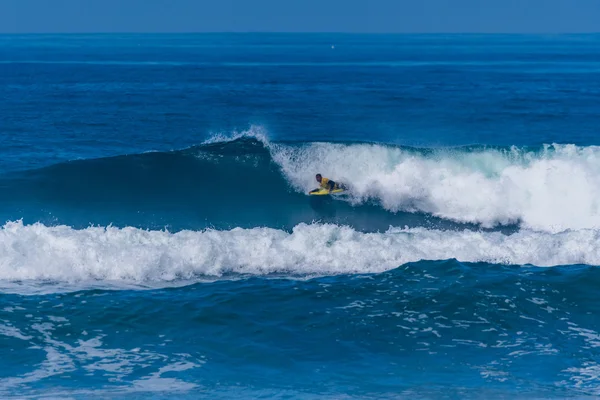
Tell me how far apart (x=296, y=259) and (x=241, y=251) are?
117 centimetres

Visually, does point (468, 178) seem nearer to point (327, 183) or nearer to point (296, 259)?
point (327, 183)

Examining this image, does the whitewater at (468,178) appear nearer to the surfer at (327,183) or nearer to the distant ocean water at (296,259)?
the distant ocean water at (296,259)

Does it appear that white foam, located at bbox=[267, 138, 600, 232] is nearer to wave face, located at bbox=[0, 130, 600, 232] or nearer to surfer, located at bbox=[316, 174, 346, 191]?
wave face, located at bbox=[0, 130, 600, 232]

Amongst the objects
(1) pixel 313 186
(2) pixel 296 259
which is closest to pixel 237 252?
(2) pixel 296 259

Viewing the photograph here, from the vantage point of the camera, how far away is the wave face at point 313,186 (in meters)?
21.2

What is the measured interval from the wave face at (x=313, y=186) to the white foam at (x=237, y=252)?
9.85 ft

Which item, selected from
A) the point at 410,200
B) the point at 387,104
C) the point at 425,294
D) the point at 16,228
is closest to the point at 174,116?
the point at 387,104

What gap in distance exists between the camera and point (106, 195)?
22.6 meters

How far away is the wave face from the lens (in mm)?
21203

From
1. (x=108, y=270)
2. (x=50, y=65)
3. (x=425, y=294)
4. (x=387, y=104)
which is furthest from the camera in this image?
(x=50, y=65)

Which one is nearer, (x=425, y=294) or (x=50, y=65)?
(x=425, y=294)

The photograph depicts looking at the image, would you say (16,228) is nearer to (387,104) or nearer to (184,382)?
(184,382)

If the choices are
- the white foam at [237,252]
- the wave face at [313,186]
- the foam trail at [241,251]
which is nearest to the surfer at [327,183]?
the wave face at [313,186]

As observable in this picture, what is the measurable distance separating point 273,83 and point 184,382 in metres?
40.6
